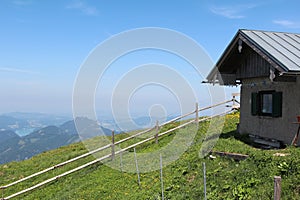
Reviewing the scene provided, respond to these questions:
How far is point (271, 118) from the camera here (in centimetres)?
1323

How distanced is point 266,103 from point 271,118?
2.78 ft

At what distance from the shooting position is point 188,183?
983 cm

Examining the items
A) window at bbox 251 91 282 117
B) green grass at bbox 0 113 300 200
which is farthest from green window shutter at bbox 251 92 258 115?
green grass at bbox 0 113 300 200

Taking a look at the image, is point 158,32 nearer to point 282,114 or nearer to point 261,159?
point 282,114

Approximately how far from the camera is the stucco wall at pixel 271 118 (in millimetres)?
11953

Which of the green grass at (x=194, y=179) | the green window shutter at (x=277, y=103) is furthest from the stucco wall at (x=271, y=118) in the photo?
the green grass at (x=194, y=179)

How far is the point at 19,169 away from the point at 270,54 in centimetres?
1739

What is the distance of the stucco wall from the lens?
39.2 ft

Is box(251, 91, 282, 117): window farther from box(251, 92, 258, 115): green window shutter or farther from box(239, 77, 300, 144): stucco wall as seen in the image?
box(239, 77, 300, 144): stucco wall

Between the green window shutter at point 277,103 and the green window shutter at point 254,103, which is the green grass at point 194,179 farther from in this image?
the green window shutter at point 277,103

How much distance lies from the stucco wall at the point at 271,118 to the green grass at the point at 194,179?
888mm

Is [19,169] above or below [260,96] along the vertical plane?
below

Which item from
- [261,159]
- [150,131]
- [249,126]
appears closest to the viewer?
[261,159]

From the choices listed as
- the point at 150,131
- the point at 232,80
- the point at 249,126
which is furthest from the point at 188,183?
the point at 150,131
